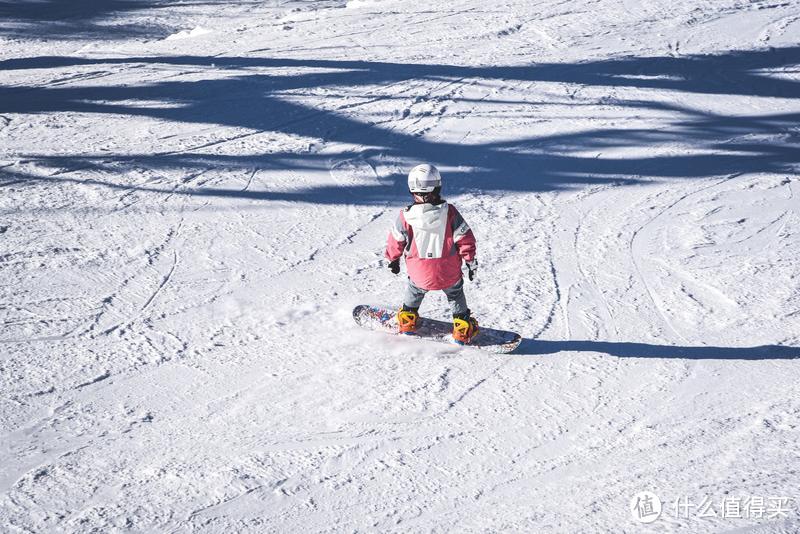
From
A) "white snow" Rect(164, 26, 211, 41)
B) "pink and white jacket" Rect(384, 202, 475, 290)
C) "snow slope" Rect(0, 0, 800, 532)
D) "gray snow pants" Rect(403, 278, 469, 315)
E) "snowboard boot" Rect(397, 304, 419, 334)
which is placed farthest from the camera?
"white snow" Rect(164, 26, 211, 41)

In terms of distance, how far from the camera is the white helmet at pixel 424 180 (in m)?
4.74

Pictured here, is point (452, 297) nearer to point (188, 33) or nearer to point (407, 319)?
point (407, 319)

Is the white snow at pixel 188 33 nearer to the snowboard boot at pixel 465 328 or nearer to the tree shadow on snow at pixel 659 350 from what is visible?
the snowboard boot at pixel 465 328

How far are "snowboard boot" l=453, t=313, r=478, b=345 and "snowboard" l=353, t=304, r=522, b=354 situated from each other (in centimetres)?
4

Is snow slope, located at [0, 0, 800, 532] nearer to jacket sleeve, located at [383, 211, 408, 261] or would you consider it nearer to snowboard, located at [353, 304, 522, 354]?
snowboard, located at [353, 304, 522, 354]

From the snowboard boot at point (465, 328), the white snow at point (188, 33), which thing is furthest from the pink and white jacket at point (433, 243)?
the white snow at point (188, 33)

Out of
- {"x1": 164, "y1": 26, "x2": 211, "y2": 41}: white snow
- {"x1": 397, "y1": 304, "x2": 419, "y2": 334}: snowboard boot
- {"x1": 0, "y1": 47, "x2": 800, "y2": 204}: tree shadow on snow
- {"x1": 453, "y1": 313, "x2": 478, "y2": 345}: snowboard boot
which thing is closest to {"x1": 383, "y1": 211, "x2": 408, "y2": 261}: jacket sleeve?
{"x1": 397, "y1": 304, "x2": 419, "y2": 334}: snowboard boot

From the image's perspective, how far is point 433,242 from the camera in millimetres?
4898

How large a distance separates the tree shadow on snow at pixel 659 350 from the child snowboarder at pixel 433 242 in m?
0.50

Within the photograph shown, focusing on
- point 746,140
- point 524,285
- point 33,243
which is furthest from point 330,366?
point 746,140

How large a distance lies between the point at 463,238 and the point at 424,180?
1.46ft

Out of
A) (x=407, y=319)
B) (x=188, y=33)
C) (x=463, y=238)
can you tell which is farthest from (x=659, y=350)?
(x=188, y=33)

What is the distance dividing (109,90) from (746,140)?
8046 millimetres

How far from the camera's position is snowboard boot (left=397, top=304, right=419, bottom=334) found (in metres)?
5.25
